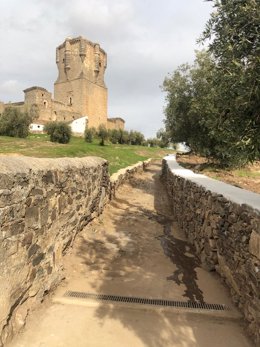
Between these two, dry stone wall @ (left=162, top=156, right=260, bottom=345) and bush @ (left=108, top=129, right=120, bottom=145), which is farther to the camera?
bush @ (left=108, top=129, right=120, bottom=145)

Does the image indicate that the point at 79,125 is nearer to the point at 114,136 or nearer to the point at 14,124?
the point at 114,136

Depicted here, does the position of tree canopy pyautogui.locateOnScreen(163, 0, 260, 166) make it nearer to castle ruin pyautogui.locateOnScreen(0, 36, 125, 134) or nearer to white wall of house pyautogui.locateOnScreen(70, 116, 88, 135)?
white wall of house pyautogui.locateOnScreen(70, 116, 88, 135)

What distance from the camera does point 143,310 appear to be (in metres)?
4.50

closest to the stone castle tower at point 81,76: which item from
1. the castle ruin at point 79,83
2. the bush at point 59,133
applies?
the castle ruin at point 79,83

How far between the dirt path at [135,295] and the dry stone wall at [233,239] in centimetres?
23

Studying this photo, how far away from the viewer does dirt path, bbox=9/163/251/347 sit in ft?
12.7

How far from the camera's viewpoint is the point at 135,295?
16.2 ft

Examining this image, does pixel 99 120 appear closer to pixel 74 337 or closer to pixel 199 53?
pixel 199 53

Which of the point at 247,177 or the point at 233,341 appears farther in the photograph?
the point at 247,177

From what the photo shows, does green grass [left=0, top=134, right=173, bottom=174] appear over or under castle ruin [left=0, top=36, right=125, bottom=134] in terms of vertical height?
under

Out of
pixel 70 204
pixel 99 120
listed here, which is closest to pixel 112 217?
pixel 70 204

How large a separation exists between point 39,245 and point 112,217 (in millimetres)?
5149

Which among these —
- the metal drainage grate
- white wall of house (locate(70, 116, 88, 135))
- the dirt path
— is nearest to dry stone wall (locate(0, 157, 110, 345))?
the dirt path

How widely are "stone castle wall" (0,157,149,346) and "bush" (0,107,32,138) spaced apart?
100 ft
